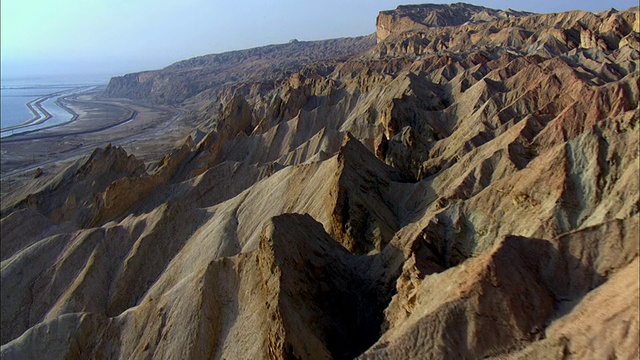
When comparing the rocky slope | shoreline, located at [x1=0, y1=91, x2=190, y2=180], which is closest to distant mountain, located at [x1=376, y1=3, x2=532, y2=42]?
shoreline, located at [x1=0, y1=91, x2=190, y2=180]

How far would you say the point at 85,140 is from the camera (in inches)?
4919

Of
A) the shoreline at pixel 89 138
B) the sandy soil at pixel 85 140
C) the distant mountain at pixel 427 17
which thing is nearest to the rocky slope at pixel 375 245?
the sandy soil at pixel 85 140

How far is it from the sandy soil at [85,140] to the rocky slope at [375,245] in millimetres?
36658

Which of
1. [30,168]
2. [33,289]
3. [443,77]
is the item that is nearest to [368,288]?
[33,289]

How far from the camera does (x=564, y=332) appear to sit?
13.3 metres

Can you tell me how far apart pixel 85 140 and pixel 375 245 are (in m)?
116

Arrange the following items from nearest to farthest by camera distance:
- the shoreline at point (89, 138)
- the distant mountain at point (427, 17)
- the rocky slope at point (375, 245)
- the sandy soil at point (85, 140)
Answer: the rocky slope at point (375, 245)
the sandy soil at point (85, 140)
the shoreline at point (89, 138)
the distant mountain at point (427, 17)

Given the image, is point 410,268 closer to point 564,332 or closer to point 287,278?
point 287,278

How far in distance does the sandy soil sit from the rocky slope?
120ft

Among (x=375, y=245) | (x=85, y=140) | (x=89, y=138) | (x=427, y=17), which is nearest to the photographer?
(x=375, y=245)

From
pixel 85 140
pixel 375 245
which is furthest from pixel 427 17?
pixel 375 245

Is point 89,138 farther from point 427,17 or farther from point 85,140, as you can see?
point 427,17

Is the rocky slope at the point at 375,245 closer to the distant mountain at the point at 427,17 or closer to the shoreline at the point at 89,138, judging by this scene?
the shoreline at the point at 89,138

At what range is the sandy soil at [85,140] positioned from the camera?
313ft
